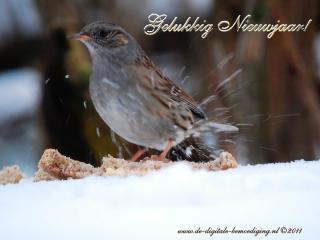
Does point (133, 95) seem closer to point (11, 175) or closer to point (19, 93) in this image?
point (11, 175)

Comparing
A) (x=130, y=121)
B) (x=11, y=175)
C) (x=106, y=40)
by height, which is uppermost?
(x=106, y=40)

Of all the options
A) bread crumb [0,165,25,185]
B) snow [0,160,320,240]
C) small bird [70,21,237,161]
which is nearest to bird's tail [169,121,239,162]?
small bird [70,21,237,161]

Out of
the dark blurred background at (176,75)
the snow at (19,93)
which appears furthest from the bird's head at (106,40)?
the snow at (19,93)

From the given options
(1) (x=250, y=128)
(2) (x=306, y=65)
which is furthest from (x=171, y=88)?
(2) (x=306, y=65)

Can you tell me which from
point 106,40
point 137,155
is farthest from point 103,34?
point 137,155

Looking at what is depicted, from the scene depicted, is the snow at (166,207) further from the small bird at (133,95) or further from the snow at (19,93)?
the snow at (19,93)

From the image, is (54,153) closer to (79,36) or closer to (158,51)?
(79,36)

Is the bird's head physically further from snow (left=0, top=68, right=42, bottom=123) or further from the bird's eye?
snow (left=0, top=68, right=42, bottom=123)
